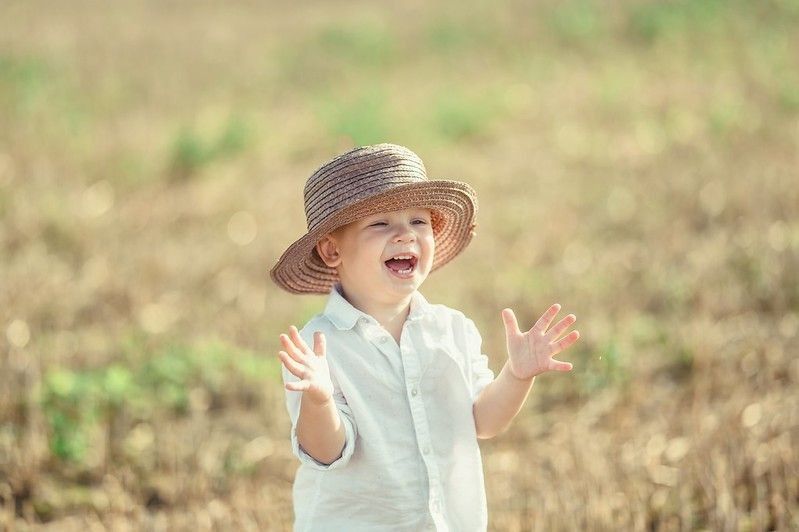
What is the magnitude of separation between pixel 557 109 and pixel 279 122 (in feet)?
9.39

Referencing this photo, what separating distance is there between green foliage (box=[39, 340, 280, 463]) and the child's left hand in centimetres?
249

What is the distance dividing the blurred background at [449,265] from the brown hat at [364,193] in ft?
4.88

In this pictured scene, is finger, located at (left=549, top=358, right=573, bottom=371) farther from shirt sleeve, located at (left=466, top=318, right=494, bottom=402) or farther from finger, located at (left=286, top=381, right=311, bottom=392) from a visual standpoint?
finger, located at (left=286, top=381, right=311, bottom=392)

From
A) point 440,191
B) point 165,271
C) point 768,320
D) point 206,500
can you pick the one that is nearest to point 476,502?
point 440,191

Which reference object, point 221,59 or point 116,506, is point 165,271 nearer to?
point 116,506

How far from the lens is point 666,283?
5730 mm

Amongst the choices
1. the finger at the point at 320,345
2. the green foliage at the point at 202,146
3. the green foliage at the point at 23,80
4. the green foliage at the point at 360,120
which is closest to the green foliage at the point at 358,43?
the green foliage at the point at 360,120

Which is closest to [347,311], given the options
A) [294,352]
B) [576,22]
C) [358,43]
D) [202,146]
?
[294,352]

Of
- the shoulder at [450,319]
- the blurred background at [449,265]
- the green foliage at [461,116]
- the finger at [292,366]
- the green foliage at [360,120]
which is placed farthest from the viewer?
the green foliage at [461,116]

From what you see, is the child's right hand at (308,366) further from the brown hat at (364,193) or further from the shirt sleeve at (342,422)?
the brown hat at (364,193)

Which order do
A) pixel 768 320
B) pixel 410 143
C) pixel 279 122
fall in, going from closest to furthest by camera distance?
pixel 768 320 < pixel 410 143 < pixel 279 122

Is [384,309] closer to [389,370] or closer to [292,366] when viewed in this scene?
[389,370]

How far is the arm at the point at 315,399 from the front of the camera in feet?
6.98

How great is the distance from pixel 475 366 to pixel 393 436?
34 centimetres
